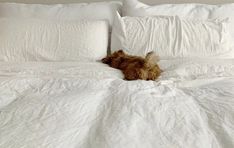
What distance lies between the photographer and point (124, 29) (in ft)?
6.23

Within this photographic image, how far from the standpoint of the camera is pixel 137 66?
1.57 metres

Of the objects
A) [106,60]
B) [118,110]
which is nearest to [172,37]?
[106,60]

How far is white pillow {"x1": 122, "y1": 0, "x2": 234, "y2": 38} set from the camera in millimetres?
1979

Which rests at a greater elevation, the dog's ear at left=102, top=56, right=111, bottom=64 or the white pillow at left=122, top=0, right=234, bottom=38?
the white pillow at left=122, top=0, right=234, bottom=38

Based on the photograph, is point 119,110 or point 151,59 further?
point 151,59

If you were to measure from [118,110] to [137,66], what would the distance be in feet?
1.92

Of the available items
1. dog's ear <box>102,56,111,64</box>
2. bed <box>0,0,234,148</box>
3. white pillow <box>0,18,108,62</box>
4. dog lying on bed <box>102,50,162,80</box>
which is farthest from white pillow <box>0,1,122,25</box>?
bed <box>0,0,234,148</box>

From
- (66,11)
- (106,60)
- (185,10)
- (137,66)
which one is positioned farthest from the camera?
(66,11)

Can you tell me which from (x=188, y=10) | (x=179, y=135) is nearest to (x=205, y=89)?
(x=179, y=135)

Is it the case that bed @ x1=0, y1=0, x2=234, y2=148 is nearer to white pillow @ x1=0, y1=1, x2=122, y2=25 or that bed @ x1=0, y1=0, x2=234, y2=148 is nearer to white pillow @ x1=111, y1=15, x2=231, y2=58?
white pillow @ x1=111, y1=15, x2=231, y2=58

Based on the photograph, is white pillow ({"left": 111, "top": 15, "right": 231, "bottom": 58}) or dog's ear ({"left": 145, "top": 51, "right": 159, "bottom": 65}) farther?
white pillow ({"left": 111, "top": 15, "right": 231, "bottom": 58})

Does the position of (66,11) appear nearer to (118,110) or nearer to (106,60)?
(106,60)

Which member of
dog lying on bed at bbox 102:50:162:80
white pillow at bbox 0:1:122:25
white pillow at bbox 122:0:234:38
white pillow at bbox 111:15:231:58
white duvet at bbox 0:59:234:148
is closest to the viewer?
white duvet at bbox 0:59:234:148

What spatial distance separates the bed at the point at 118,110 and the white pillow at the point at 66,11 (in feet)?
2.14
